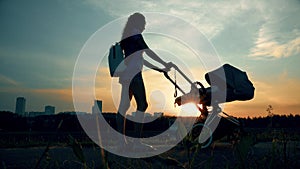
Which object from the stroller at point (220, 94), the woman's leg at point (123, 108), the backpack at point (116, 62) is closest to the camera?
the woman's leg at point (123, 108)

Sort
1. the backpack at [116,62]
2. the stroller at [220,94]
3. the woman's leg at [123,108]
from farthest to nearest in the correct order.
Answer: the stroller at [220,94] < the backpack at [116,62] < the woman's leg at [123,108]

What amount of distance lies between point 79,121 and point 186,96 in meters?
4.41

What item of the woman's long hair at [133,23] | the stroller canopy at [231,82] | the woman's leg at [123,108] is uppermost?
the woman's long hair at [133,23]

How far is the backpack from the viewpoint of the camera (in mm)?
4273

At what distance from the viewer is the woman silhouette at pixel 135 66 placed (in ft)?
14.1

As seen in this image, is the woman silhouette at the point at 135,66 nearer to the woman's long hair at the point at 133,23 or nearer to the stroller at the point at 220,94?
the woman's long hair at the point at 133,23

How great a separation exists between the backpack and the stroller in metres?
0.97

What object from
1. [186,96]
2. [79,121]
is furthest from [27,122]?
[79,121]

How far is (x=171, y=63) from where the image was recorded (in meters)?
4.38

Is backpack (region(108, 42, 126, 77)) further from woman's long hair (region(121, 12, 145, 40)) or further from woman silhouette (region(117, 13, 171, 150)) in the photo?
woman's long hair (region(121, 12, 145, 40))

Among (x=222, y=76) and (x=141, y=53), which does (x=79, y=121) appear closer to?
(x=141, y=53)

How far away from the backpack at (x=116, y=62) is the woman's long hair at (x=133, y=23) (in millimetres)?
288

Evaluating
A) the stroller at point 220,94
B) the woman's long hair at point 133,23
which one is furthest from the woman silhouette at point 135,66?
the stroller at point 220,94

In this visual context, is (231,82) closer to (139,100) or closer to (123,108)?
(139,100)
